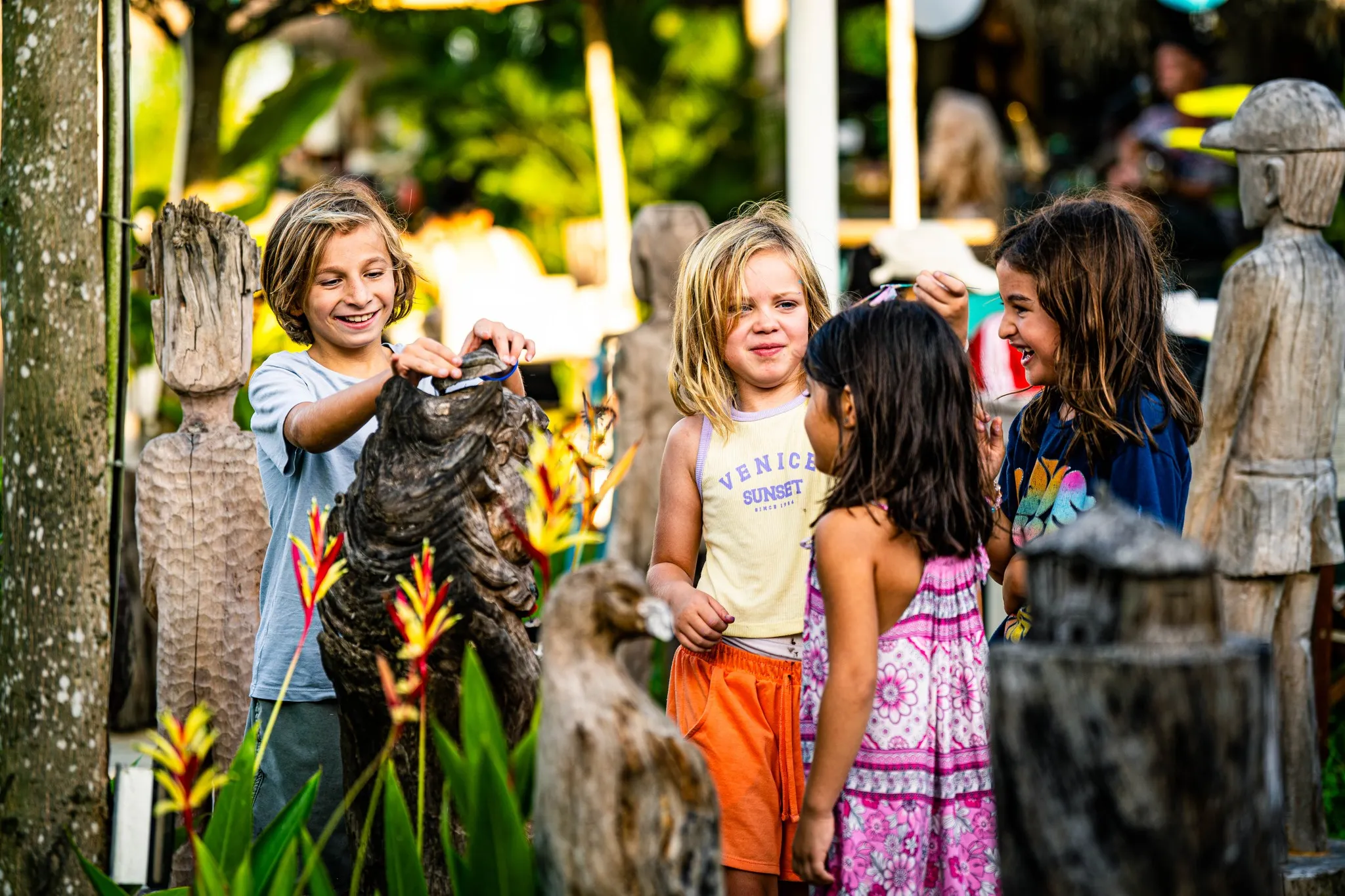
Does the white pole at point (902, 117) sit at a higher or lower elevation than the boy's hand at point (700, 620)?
higher

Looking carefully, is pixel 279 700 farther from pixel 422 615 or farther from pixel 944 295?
pixel 944 295

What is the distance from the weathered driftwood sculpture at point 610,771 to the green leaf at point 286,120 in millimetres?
5355

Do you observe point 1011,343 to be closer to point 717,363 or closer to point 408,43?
point 717,363

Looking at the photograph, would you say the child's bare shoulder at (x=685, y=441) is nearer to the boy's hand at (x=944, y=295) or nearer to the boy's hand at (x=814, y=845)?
the boy's hand at (x=944, y=295)

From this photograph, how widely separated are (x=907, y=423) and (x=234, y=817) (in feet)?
3.97

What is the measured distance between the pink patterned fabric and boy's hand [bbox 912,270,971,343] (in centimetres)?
49

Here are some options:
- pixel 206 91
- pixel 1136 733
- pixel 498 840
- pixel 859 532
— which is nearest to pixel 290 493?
pixel 498 840

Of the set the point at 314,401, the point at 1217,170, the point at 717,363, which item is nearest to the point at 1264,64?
the point at 1217,170

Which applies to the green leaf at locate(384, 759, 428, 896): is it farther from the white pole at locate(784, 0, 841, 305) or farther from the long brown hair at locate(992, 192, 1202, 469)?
the white pole at locate(784, 0, 841, 305)

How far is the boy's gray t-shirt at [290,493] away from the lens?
2.65m

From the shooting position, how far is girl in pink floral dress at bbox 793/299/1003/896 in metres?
2.13

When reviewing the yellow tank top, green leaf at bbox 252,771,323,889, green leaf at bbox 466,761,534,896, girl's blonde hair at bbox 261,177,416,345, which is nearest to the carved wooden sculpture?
girl's blonde hair at bbox 261,177,416,345

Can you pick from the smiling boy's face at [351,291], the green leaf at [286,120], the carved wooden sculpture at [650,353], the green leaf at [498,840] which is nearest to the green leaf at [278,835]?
the green leaf at [498,840]

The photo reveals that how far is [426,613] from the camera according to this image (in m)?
1.91
